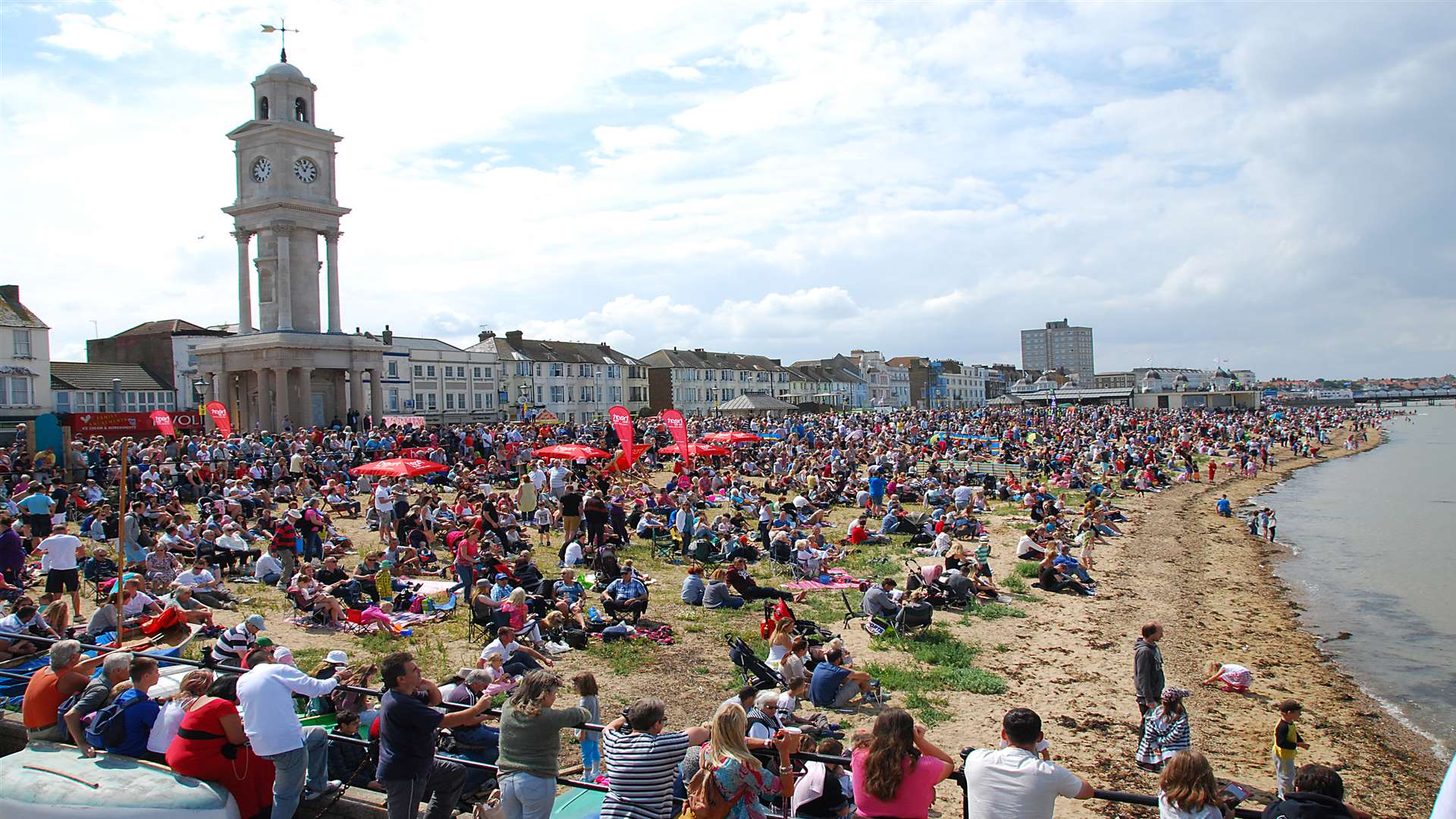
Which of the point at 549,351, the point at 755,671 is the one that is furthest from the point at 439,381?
the point at 755,671

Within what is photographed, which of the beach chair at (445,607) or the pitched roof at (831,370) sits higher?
the pitched roof at (831,370)

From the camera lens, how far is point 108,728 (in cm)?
623

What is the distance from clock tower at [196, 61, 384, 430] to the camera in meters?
40.8

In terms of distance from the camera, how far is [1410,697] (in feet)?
43.6

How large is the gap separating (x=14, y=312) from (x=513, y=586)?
43285mm

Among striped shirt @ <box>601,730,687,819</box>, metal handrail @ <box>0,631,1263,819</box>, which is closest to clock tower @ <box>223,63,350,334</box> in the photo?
metal handrail @ <box>0,631,1263,819</box>

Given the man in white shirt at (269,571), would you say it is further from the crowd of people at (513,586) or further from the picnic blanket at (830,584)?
the picnic blanket at (830,584)

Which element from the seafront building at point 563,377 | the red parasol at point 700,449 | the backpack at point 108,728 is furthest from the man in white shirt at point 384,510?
the seafront building at point 563,377

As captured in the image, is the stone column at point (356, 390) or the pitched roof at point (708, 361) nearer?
the stone column at point (356, 390)

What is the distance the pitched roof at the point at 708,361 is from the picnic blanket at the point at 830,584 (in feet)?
255

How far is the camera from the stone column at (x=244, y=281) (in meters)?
41.9

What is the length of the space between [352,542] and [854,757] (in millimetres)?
A: 16787

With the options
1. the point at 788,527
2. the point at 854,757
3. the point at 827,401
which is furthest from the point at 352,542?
the point at 827,401

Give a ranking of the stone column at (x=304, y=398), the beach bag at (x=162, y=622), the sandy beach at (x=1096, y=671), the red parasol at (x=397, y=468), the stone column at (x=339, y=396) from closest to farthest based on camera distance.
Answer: the beach bag at (x=162, y=622), the sandy beach at (x=1096, y=671), the red parasol at (x=397, y=468), the stone column at (x=304, y=398), the stone column at (x=339, y=396)
